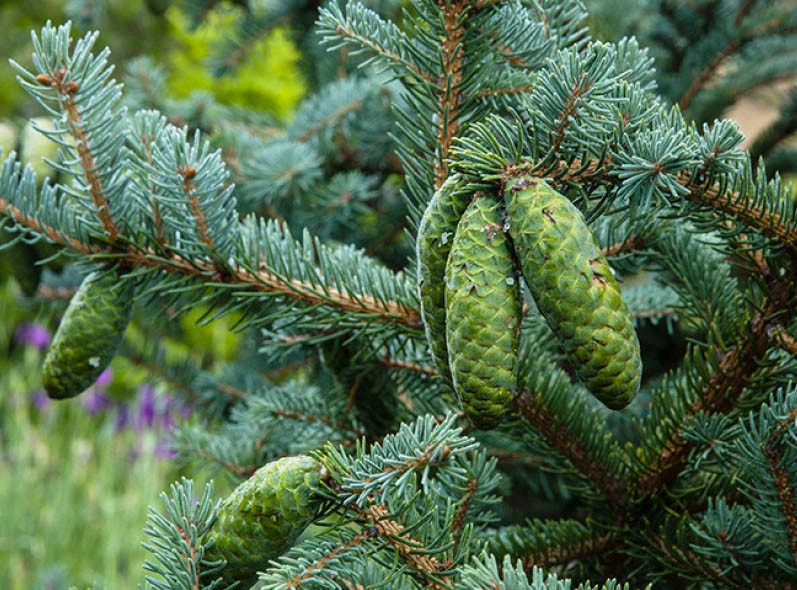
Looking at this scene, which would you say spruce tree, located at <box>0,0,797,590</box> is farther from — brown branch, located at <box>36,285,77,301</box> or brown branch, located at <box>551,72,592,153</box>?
brown branch, located at <box>36,285,77,301</box>

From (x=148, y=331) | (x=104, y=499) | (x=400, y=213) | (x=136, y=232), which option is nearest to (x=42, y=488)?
(x=104, y=499)

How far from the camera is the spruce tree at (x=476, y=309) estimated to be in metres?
0.44

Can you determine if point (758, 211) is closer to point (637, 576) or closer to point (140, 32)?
point (637, 576)

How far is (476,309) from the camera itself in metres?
0.43

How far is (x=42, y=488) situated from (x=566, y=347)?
8.14 ft

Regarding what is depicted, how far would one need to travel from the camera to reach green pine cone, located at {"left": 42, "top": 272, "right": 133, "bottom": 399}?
612 millimetres

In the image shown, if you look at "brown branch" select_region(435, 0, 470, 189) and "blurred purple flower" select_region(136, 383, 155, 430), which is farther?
"blurred purple flower" select_region(136, 383, 155, 430)

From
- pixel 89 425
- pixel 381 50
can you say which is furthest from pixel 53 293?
pixel 89 425

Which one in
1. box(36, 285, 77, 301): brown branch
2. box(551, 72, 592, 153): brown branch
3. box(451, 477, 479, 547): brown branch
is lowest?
box(451, 477, 479, 547): brown branch

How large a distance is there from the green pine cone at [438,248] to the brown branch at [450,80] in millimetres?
112

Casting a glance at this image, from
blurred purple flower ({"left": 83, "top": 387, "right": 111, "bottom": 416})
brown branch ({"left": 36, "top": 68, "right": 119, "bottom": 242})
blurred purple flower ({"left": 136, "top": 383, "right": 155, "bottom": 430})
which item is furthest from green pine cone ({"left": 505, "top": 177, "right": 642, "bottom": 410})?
blurred purple flower ({"left": 83, "top": 387, "right": 111, "bottom": 416})

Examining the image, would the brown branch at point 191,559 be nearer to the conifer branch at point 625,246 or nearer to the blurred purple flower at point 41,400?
the conifer branch at point 625,246

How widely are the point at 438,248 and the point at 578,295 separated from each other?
0.31 ft

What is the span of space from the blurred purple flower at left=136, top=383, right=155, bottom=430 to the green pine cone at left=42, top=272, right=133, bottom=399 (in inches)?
84.5
